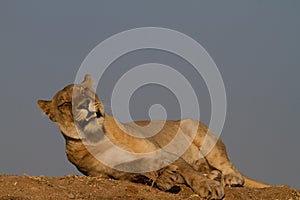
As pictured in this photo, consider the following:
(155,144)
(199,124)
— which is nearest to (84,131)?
(155,144)

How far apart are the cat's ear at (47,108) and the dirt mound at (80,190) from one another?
115 centimetres

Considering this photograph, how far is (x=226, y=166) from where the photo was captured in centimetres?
1019

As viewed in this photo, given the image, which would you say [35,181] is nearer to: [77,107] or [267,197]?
[77,107]

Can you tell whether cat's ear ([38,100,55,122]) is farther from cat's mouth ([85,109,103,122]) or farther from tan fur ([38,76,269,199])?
cat's mouth ([85,109,103,122])

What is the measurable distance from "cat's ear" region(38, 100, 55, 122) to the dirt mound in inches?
45.4

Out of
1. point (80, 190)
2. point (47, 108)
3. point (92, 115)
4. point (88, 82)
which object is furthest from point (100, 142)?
point (80, 190)

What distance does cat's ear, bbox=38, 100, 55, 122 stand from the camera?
854cm

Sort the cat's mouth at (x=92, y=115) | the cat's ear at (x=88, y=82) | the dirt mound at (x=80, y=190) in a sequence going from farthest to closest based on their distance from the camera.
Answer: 1. the cat's ear at (x=88, y=82)
2. the cat's mouth at (x=92, y=115)
3. the dirt mound at (x=80, y=190)

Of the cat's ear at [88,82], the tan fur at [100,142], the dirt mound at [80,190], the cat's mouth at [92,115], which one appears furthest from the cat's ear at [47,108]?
Answer: the dirt mound at [80,190]

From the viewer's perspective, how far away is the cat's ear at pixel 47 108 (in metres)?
8.54

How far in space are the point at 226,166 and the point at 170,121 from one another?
4.13 feet

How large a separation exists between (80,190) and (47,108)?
210 cm

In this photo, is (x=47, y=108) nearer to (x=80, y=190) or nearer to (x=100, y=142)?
(x=100, y=142)

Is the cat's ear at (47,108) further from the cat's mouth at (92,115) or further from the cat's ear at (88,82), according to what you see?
the cat's mouth at (92,115)
